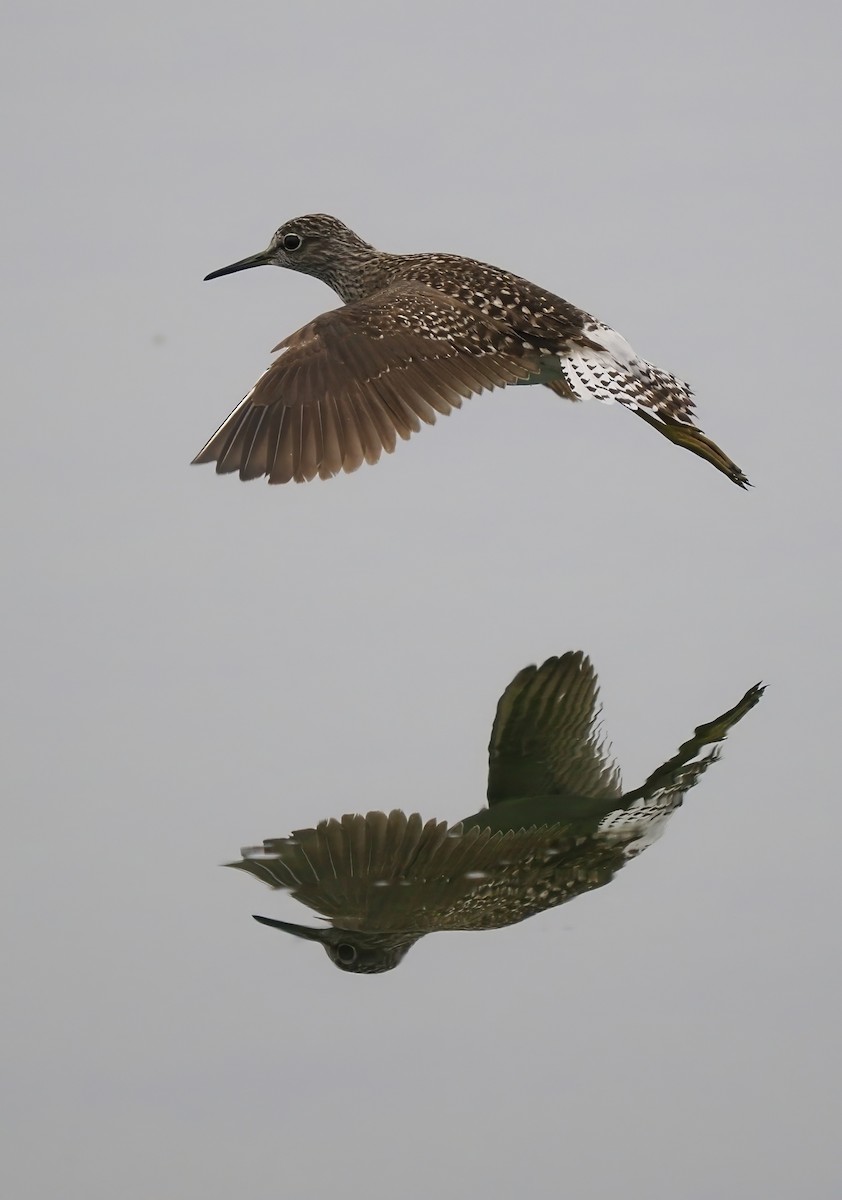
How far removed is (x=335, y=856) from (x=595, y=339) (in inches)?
140

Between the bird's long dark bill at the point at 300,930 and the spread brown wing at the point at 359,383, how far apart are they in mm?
2060

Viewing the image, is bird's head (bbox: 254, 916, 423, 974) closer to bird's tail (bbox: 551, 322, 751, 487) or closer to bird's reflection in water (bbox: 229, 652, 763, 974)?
bird's reflection in water (bbox: 229, 652, 763, 974)

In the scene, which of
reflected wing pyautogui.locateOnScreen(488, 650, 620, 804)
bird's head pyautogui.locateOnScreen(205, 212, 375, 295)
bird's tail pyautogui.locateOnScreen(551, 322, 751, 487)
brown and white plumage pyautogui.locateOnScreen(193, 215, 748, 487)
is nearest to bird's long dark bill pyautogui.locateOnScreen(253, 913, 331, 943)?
reflected wing pyautogui.locateOnScreen(488, 650, 620, 804)

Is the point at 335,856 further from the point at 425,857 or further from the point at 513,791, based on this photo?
the point at 513,791

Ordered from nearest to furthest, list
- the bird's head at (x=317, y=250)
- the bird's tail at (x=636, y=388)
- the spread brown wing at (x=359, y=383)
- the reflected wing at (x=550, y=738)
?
1. the reflected wing at (x=550, y=738)
2. the spread brown wing at (x=359, y=383)
3. the bird's tail at (x=636, y=388)
4. the bird's head at (x=317, y=250)

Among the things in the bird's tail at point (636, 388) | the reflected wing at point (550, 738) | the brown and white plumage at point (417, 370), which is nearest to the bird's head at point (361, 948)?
the reflected wing at point (550, 738)

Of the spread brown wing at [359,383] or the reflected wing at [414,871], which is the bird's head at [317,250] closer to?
the spread brown wing at [359,383]

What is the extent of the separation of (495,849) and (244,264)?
201 inches

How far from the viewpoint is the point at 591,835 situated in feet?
19.7

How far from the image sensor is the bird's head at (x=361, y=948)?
17.4ft

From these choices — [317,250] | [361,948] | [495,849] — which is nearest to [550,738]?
[495,849]

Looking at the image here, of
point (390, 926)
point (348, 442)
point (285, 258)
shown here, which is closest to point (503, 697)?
point (348, 442)

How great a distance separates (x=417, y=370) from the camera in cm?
742

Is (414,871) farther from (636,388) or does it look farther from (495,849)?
(636,388)
